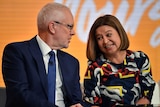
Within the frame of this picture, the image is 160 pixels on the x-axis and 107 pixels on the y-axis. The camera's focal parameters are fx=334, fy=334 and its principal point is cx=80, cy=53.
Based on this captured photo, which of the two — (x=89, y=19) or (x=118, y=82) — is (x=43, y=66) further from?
(x=89, y=19)

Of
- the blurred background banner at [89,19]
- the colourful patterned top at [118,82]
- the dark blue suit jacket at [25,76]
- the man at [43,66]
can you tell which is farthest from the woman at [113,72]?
the blurred background banner at [89,19]

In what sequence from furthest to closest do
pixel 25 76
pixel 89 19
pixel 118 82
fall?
1. pixel 89 19
2. pixel 118 82
3. pixel 25 76

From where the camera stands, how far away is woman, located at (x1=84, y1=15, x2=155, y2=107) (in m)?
2.11

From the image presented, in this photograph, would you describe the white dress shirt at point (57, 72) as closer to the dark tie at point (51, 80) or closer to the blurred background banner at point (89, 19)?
the dark tie at point (51, 80)

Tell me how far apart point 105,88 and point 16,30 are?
1484mm

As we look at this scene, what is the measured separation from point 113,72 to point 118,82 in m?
0.08

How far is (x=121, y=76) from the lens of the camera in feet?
7.01

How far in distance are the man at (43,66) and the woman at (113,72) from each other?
157mm

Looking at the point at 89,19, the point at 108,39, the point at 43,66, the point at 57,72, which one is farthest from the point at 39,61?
the point at 89,19

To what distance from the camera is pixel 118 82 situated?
2119 millimetres

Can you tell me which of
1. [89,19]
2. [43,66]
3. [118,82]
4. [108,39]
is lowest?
[118,82]

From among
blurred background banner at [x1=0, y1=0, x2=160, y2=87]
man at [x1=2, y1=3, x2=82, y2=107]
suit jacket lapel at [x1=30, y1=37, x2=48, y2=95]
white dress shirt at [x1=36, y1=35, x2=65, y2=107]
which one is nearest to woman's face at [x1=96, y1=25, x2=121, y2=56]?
man at [x1=2, y1=3, x2=82, y2=107]

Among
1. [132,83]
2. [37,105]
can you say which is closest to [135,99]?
[132,83]

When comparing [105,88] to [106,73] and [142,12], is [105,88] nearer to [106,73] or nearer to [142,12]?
[106,73]
